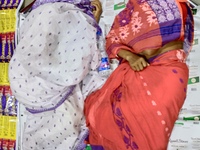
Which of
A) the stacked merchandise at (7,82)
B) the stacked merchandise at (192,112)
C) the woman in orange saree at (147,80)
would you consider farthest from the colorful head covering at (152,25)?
the stacked merchandise at (7,82)

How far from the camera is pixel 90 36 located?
124 centimetres

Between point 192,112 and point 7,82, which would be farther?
point 7,82

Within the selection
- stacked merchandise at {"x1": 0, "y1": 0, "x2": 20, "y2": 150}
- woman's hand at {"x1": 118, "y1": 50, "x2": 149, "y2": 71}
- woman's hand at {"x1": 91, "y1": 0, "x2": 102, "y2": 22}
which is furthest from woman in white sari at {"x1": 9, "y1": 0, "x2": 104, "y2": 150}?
stacked merchandise at {"x1": 0, "y1": 0, "x2": 20, "y2": 150}

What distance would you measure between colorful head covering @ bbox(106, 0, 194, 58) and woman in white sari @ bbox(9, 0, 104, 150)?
0.46 feet

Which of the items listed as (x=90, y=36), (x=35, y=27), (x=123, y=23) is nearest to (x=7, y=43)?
(x=35, y=27)

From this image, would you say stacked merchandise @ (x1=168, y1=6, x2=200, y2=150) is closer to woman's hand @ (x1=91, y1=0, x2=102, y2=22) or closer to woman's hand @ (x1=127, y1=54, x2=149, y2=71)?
woman's hand @ (x1=127, y1=54, x2=149, y2=71)

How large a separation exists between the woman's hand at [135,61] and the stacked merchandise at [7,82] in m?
0.70

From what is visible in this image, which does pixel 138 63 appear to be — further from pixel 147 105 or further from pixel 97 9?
pixel 97 9

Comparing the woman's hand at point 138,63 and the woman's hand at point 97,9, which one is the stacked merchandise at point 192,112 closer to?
the woman's hand at point 138,63

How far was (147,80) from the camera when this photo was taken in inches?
42.1

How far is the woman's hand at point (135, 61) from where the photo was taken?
3.54 ft

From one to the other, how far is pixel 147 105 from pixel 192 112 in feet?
0.95

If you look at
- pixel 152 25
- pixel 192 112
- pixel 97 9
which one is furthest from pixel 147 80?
pixel 97 9

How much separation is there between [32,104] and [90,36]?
0.34 m
